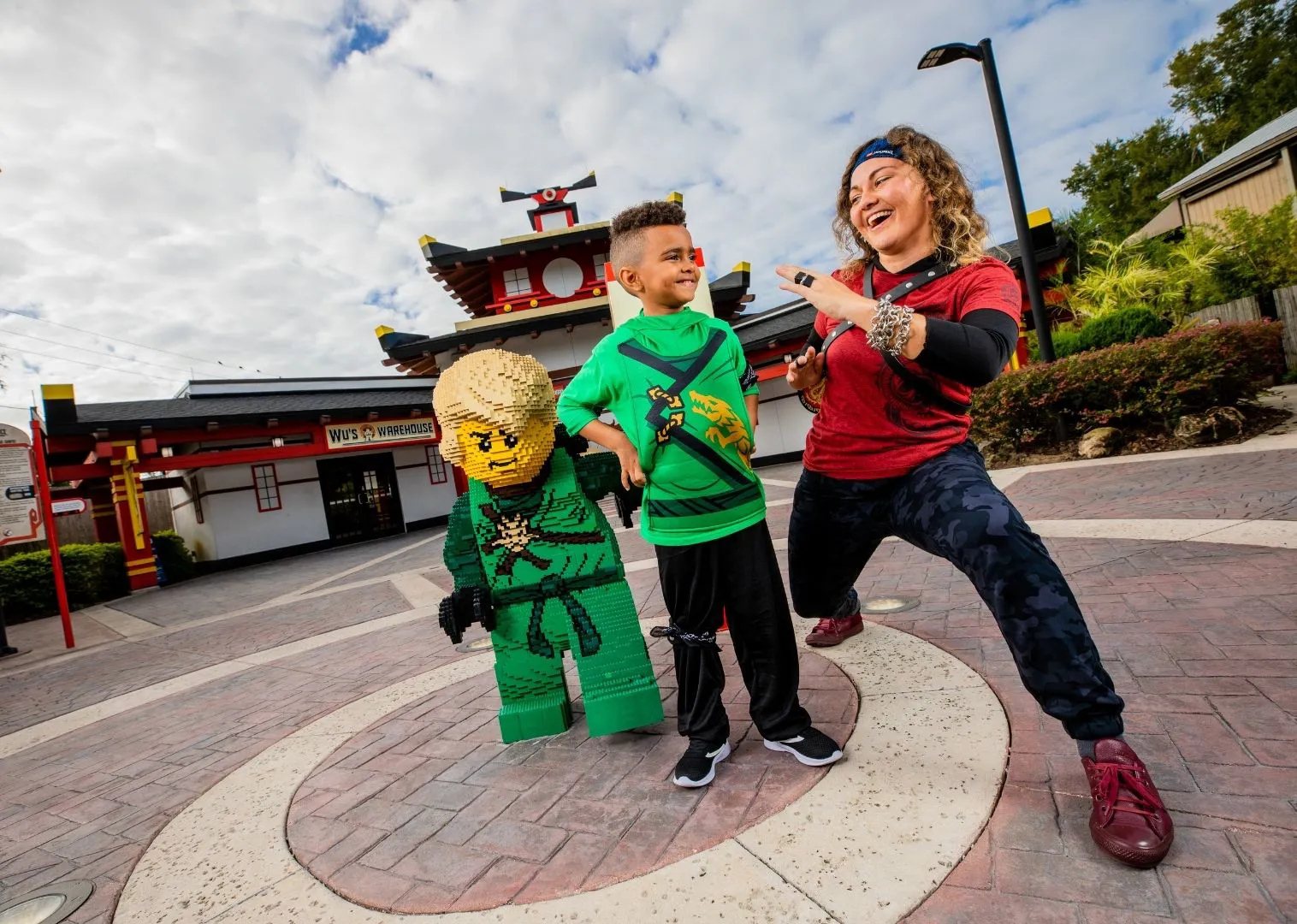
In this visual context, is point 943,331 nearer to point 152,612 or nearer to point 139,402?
point 152,612

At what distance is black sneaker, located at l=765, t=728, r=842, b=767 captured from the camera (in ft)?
5.68

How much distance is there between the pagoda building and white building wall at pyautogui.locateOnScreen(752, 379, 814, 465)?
132 inches

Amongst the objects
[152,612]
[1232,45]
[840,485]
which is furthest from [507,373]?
[1232,45]

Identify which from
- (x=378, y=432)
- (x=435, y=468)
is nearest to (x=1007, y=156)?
(x=378, y=432)

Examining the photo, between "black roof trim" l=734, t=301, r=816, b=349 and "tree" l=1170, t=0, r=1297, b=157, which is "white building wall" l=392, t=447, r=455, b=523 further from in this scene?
"tree" l=1170, t=0, r=1297, b=157

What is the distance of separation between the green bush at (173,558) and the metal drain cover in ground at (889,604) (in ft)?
45.6

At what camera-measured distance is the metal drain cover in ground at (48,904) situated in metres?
1.68

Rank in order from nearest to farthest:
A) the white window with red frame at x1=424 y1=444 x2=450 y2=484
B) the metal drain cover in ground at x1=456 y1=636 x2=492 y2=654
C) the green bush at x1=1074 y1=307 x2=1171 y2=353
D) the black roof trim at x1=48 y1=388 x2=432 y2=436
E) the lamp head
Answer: the metal drain cover in ground at x1=456 y1=636 x2=492 y2=654, the lamp head, the green bush at x1=1074 y1=307 x2=1171 y2=353, the black roof trim at x1=48 y1=388 x2=432 y2=436, the white window with red frame at x1=424 y1=444 x2=450 y2=484

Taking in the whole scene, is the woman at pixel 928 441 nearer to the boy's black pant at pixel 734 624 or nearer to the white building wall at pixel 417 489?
the boy's black pant at pixel 734 624

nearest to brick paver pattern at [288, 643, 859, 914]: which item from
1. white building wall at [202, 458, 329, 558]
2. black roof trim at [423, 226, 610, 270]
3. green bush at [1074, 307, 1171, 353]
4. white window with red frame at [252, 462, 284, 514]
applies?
green bush at [1074, 307, 1171, 353]

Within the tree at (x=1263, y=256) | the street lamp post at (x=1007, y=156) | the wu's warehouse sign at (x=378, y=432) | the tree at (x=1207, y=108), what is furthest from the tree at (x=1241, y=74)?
the wu's warehouse sign at (x=378, y=432)

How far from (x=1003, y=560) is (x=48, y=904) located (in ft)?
9.17

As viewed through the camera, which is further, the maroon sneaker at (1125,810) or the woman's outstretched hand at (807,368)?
the woman's outstretched hand at (807,368)

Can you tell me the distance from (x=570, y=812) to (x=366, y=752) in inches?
44.6
